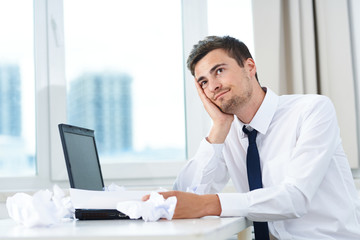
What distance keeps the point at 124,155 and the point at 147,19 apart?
76cm

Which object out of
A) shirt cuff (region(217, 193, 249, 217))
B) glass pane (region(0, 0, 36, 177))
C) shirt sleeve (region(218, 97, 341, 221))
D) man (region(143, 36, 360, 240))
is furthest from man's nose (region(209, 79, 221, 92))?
glass pane (region(0, 0, 36, 177))

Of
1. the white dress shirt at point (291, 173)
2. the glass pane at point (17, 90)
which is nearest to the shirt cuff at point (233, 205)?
the white dress shirt at point (291, 173)

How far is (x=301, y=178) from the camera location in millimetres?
1432

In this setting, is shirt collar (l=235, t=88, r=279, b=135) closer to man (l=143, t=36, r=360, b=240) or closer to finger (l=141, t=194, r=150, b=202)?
man (l=143, t=36, r=360, b=240)

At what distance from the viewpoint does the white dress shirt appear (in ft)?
4.50

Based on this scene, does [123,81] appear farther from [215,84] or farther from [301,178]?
[301,178]

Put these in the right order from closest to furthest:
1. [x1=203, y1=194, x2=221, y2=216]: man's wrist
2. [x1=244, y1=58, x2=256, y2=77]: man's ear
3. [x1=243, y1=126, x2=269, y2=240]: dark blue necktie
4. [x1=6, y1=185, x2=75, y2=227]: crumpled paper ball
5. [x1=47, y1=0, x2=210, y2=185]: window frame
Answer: [x1=6, y1=185, x2=75, y2=227]: crumpled paper ball, [x1=203, y1=194, x2=221, y2=216]: man's wrist, [x1=243, y1=126, x2=269, y2=240]: dark blue necktie, [x1=244, y1=58, x2=256, y2=77]: man's ear, [x1=47, y1=0, x2=210, y2=185]: window frame

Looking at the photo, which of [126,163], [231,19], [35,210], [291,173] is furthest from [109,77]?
[35,210]

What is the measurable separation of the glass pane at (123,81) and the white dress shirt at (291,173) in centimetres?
83

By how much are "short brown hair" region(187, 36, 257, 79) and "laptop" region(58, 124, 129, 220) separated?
0.47 metres

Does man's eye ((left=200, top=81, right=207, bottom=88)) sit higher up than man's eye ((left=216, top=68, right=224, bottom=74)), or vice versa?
man's eye ((left=216, top=68, right=224, bottom=74))

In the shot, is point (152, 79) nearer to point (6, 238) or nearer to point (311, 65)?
point (311, 65)

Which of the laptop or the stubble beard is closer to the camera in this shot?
the laptop

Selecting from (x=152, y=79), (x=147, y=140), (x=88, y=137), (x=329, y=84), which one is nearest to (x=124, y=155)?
(x=147, y=140)
